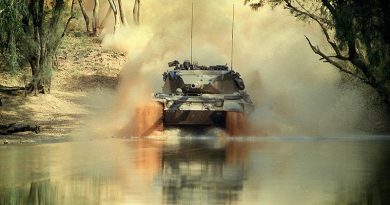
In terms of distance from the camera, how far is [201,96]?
1302 inches

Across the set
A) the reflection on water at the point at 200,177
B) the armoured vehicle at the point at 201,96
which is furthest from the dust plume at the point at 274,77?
the reflection on water at the point at 200,177

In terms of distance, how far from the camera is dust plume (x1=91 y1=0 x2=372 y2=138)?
35.7 m

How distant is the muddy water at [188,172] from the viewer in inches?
589

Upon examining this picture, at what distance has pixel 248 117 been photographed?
33250 millimetres

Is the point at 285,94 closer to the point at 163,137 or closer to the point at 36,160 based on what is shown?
the point at 163,137

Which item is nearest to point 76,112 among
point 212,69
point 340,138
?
point 212,69

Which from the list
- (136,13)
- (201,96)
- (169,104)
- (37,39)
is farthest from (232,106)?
(136,13)

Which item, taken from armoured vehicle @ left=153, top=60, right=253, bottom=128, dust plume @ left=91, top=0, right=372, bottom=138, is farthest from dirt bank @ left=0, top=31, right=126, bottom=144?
armoured vehicle @ left=153, top=60, right=253, bottom=128

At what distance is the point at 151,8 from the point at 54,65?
72.7 feet

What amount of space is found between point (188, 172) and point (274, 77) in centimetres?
2065

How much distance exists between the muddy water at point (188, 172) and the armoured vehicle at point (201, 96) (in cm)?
264

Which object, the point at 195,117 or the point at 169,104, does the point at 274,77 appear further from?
the point at 195,117

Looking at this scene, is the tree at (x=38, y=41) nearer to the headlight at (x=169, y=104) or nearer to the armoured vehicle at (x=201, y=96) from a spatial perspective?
the armoured vehicle at (x=201, y=96)

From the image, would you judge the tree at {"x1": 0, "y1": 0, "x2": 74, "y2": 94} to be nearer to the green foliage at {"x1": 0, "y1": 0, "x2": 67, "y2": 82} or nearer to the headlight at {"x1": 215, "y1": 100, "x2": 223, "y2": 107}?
the green foliage at {"x1": 0, "y1": 0, "x2": 67, "y2": 82}
